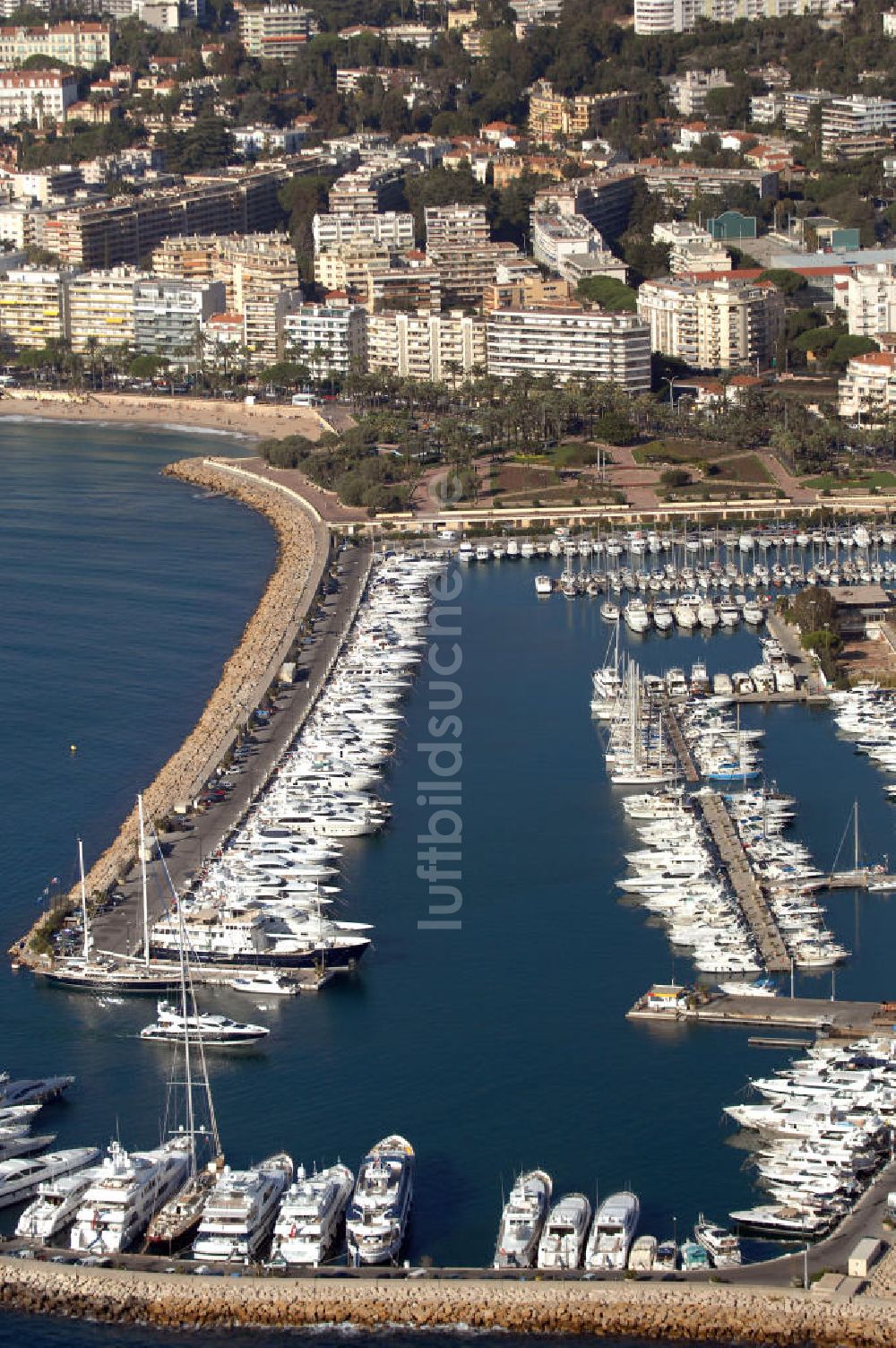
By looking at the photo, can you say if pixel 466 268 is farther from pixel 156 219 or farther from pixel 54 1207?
pixel 54 1207

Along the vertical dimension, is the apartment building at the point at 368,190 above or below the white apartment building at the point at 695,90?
below

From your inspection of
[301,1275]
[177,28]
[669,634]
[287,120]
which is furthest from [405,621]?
[177,28]

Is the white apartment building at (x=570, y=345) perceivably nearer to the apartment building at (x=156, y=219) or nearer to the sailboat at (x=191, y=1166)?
the apartment building at (x=156, y=219)

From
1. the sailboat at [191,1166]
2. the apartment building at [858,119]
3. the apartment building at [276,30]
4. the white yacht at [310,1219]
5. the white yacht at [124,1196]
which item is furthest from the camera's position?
the apartment building at [276,30]

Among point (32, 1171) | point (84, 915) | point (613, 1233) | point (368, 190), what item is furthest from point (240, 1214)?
point (368, 190)

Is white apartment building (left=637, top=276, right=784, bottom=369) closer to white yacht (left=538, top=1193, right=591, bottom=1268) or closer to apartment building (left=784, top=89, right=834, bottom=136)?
apartment building (left=784, top=89, right=834, bottom=136)

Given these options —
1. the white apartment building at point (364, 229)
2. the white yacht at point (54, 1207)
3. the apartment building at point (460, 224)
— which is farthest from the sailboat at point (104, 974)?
the white apartment building at point (364, 229)

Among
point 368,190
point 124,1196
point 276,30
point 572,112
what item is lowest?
point 124,1196
